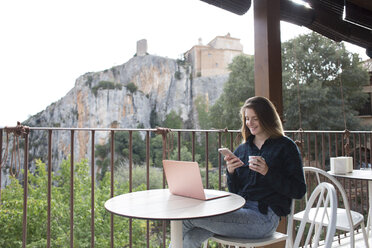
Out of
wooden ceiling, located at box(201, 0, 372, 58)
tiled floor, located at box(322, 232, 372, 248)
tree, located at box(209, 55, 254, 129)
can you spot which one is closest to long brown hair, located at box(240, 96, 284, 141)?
wooden ceiling, located at box(201, 0, 372, 58)

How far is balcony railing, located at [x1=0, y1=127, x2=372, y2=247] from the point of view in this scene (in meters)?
1.56

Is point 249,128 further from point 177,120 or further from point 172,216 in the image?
point 177,120

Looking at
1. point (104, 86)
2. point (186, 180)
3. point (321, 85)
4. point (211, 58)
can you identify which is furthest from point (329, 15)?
point (211, 58)

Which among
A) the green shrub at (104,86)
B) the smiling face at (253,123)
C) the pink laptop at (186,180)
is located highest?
the green shrub at (104,86)

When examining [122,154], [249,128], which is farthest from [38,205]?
[122,154]

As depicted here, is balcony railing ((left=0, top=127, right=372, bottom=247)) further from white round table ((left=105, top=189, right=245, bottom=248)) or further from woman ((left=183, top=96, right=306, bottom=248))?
woman ((left=183, top=96, right=306, bottom=248))

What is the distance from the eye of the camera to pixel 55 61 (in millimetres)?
33000

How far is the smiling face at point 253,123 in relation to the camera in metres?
1.51

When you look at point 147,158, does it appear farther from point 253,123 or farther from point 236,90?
point 236,90

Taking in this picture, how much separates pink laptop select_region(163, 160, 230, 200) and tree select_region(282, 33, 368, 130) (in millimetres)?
14087

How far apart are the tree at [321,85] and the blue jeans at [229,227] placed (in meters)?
14.0

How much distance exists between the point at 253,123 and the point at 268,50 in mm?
803

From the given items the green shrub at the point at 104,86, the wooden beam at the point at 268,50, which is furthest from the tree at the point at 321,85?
the green shrub at the point at 104,86

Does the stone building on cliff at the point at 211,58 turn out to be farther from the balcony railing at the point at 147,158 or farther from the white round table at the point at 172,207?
the white round table at the point at 172,207
